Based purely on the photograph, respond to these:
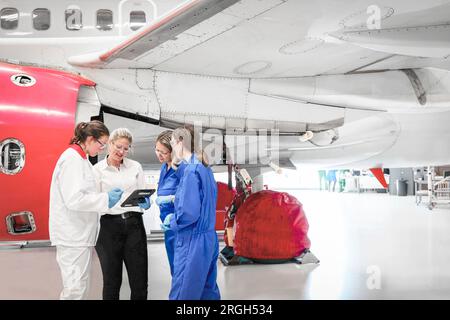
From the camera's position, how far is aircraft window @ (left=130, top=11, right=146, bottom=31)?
5992mm

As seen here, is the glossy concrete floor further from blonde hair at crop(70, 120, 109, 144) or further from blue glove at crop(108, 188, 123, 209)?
blonde hair at crop(70, 120, 109, 144)

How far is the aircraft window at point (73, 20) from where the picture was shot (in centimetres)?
582

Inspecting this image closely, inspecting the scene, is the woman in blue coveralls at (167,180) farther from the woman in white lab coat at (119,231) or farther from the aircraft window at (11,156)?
the aircraft window at (11,156)

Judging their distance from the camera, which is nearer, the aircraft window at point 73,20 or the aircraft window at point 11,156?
the aircraft window at point 11,156

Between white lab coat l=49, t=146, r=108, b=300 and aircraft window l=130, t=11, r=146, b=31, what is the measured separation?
13.8 ft

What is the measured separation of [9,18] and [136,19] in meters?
1.82

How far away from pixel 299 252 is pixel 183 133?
2.65 m

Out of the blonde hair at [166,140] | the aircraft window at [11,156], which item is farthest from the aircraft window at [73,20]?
the blonde hair at [166,140]

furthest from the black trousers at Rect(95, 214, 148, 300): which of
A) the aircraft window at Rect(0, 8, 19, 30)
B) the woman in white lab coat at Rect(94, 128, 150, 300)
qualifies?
the aircraft window at Rect(0, 8, 19, 30)

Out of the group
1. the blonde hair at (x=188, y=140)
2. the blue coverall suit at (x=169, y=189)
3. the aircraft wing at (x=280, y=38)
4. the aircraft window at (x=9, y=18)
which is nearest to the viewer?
the blonde hair at (x=188, y=140)

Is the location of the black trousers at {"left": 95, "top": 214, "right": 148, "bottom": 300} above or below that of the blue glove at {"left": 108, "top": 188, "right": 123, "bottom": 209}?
below

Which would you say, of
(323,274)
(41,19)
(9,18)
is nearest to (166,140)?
(323,274)

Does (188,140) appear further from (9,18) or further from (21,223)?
(9,18)

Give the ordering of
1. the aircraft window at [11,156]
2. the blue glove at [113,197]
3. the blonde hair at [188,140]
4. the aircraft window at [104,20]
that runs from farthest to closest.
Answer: the aircraft window at [104,20] < the aircraft window at [11,156] < the blonde hair at [188,140] < the blue glove at [113,197]
